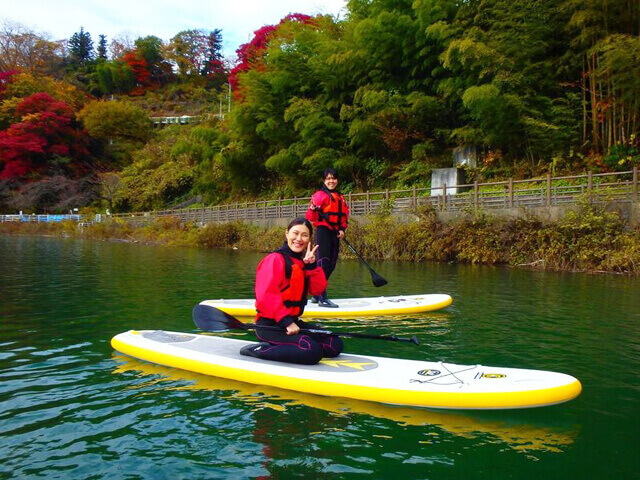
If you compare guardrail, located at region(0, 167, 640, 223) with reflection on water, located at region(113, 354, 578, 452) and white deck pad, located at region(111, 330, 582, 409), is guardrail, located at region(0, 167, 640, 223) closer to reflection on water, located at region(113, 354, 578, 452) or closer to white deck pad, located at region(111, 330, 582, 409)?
white deck pad, located at region(111, 330, 582, 409)

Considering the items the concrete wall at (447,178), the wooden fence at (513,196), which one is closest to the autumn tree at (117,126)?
the wooden fence at (513,196)

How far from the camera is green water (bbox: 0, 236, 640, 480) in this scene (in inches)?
106

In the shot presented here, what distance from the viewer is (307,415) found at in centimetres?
333

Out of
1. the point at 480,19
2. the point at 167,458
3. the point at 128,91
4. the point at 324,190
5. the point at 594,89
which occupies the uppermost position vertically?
the point at 128,91

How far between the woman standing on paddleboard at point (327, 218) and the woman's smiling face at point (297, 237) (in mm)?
2618

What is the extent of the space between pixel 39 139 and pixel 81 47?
31.0m

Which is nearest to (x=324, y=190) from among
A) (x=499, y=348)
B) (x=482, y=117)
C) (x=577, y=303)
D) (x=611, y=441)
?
(x=499, y=348)

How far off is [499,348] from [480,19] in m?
16.5

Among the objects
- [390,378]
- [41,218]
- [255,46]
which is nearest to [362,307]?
[390,378]

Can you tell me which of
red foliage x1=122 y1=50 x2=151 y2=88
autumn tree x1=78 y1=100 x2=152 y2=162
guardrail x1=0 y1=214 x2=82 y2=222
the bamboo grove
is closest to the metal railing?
guardrail x1=0 y1=214 x2=82 y2=222

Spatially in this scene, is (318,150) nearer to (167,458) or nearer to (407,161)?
(407,161)

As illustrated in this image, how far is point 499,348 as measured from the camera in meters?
4.96

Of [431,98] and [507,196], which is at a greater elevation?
[431,98]

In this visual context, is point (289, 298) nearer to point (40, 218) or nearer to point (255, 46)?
point (40, 218)
